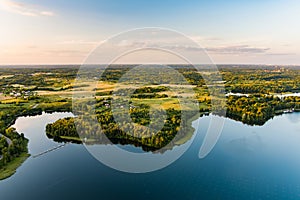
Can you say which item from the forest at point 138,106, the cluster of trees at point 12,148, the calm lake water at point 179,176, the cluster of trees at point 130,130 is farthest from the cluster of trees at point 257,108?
the cluster of trees at point 12,148

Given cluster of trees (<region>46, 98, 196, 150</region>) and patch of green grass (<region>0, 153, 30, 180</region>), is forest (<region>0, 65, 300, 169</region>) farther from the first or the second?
patch of green grass (<region>0, 153, 30, 180</region>)

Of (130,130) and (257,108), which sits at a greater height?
(257,108)

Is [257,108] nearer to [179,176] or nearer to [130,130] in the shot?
[130,130]

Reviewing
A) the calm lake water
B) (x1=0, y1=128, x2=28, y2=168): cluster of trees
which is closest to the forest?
(x1=0, y1=128, x2=28, y2=168): cluster of trees

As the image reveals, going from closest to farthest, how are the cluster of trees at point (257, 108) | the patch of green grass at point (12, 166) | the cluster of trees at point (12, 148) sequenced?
the patch of green grass at point (12, 166) < the cluster of trees at point (12, 148) < the cluster of trees at point (257, 108)

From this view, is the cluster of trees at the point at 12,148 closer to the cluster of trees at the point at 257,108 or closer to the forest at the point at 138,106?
the forest at the point at 138,106

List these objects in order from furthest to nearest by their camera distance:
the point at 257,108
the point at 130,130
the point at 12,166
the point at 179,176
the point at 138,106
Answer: the point at 257,108, the point at 138,106, the point at 130,130, the point at 12,166, the point at 179,176

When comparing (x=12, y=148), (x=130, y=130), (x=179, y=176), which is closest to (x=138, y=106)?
(x=130, y=130)
